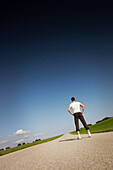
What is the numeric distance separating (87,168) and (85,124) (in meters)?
5.21

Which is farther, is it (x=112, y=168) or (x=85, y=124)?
(x=85, y=124)

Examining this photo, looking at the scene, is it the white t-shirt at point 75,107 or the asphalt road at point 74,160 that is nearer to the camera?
the asphalt road at point 74,160

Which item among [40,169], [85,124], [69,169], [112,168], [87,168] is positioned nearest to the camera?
[112,168]

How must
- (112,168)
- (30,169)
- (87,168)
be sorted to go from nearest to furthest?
(112,168), (87,168), (30,169)

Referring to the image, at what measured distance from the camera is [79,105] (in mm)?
7145

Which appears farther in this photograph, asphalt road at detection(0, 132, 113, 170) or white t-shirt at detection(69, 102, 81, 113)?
white t-shirt at detection(69, 102, 81, 113)

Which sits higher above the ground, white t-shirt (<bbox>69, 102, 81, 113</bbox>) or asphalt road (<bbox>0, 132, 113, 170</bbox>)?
white t-shirt (<bbox>69, 102, 81, 113</bbox>)

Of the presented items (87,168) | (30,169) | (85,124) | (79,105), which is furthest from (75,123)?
(87,168)

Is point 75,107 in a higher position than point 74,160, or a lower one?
higher

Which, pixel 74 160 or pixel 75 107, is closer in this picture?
pixel 74 160

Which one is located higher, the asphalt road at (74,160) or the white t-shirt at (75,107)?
the white t-shirt at (75,107)

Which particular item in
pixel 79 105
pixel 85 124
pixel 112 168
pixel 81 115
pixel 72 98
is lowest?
pixel 112 168

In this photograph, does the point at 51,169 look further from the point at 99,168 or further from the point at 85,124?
the point at 85,124

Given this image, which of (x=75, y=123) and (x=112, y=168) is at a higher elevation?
(x=75, y=123)
